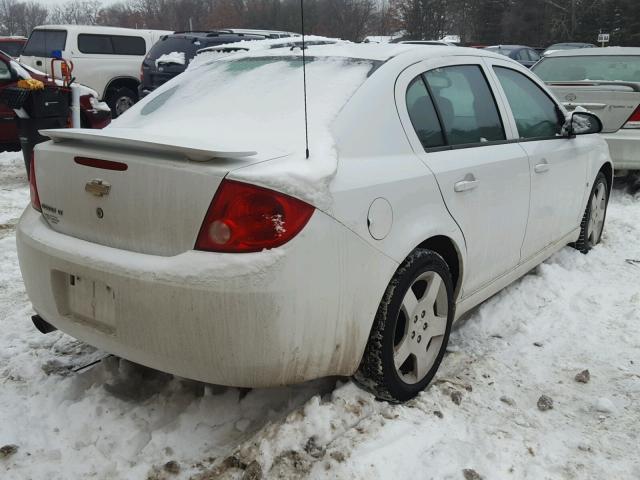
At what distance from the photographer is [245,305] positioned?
2025 millimetres

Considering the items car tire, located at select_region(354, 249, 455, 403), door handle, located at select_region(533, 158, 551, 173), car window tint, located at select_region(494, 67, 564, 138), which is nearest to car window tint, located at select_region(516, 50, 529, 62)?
car window tint, located at select_region(494, 67, 564, 138)

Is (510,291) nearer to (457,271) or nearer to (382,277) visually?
(457,271)

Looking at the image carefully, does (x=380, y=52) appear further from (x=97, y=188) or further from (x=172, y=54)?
(x=172, y=54)

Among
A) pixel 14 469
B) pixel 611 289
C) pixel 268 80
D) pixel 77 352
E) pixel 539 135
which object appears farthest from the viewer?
pixel 611 289

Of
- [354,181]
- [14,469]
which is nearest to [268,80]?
[354,181]

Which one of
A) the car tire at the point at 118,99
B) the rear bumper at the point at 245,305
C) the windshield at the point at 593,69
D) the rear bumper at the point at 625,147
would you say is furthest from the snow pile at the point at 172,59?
the rear bumper at the point at 245,305

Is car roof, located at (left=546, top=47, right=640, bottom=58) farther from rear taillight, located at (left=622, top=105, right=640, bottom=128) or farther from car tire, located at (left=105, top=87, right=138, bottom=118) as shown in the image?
car tire, located at (left=105, top=87, right=138, bottom=118)

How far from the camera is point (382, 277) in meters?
2.39

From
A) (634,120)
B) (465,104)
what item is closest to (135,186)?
(465,104)

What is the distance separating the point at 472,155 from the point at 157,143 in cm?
159

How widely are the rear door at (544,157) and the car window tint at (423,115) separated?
0.82m

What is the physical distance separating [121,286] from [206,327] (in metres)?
0.37

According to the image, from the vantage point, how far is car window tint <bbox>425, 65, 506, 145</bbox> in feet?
9.68

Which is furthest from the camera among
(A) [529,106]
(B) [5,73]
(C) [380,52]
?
(B) [5,73]
